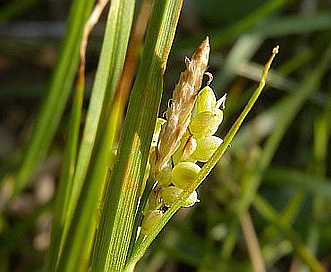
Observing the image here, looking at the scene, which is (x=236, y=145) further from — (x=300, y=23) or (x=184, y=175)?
(x=184, y=175)

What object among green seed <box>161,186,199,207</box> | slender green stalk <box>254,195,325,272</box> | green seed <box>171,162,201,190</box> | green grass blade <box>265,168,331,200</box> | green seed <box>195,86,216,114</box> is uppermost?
green grass blade <box>265,168,331,200</box>

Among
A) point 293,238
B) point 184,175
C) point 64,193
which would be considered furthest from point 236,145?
point 184,175

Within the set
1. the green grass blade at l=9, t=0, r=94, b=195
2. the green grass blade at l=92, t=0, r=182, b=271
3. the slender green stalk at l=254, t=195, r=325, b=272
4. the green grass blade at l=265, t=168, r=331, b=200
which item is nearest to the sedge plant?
the green grass blade at l=92, t=0, r=182, b=271

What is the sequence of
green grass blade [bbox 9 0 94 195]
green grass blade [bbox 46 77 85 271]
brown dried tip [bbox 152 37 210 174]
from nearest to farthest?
brown dried tip [bbox 152 37 210 174], green grass blade [bbox 46 77 85 271], green grass blade [bbox 9 0 94 195]

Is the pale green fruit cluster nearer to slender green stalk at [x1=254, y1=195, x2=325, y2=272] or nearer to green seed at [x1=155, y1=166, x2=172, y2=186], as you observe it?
green seed at [x1=155, y1=166, x2=172, y2=186]

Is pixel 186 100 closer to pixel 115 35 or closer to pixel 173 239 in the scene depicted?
pixel 115 35

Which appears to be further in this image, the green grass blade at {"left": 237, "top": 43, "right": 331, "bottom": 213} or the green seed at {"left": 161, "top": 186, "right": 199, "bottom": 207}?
the green grass blade at {"left": 237, "top": 43, "right": 331, "bottom": 213}
